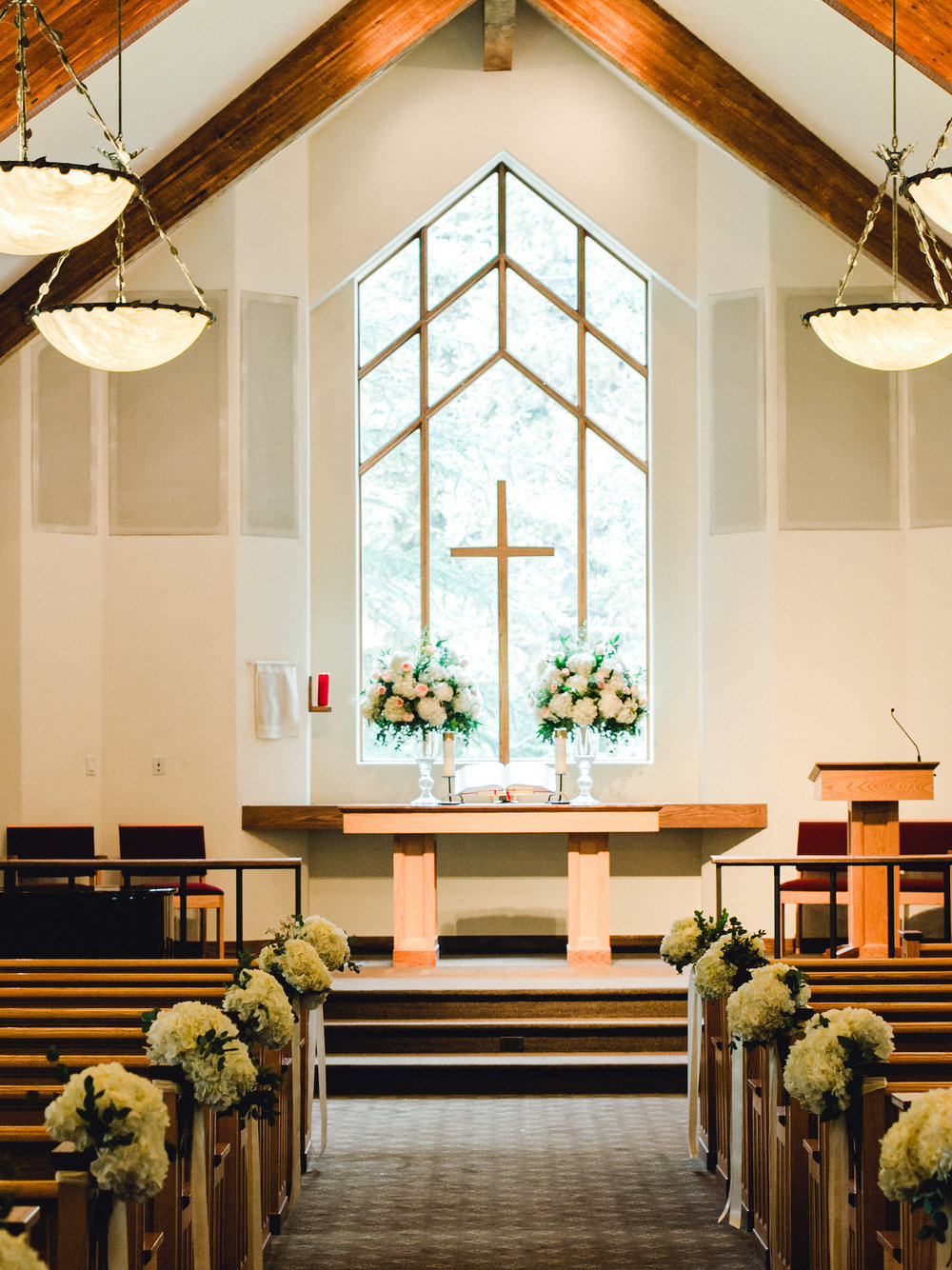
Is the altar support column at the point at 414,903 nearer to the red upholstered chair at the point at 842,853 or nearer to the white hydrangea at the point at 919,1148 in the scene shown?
the red upholstered chair at the point at 842,853

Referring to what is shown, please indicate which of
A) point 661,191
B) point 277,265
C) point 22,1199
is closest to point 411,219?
point 277,265

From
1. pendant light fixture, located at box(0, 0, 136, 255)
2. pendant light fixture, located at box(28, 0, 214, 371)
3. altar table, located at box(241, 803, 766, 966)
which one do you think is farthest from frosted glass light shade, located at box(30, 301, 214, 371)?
altar table, located at box(241, 803, 766, 966)

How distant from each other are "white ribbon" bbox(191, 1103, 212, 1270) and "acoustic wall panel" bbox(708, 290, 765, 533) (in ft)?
20.5

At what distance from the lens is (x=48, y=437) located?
8.52 meters

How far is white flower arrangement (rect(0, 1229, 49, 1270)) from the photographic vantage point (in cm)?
183

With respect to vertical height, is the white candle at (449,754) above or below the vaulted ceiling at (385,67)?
below

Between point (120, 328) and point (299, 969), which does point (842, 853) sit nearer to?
point (299, 969)

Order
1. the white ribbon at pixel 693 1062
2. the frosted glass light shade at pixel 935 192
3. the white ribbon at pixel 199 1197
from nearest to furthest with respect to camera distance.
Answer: the white ribbon at pixel 199 1197 → the frosted glass light shade at pixel 935 192 → the white ribbon at pixel 693 1062

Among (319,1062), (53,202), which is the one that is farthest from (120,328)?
(319,1062)

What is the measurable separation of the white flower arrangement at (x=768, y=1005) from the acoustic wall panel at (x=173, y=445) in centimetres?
559

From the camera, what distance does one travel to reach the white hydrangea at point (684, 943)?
5.17m

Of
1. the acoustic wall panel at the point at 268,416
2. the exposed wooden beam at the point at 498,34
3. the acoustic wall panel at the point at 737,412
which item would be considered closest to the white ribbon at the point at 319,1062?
the acoustic wall panel at the point at 268,416

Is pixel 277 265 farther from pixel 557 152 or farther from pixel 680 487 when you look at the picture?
pixel 680 487

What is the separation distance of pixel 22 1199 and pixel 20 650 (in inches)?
240
